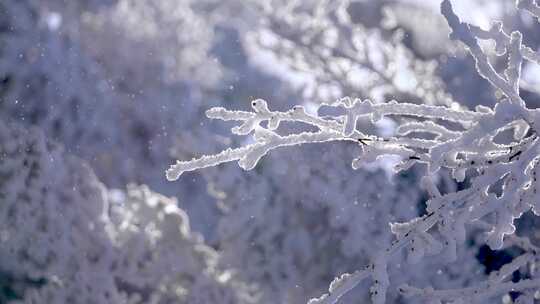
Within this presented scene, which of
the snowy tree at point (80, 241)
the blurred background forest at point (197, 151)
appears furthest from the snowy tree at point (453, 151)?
the snowy tree at point (80, 241)

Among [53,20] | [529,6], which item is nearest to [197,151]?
[53,20]

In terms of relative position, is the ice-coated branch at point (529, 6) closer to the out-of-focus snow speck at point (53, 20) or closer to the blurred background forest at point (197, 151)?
the blurred background forest at point (197, 151)

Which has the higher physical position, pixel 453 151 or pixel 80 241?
pixel 80 241

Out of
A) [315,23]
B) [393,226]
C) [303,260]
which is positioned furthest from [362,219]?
[393,226]

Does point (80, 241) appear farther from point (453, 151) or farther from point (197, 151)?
point (453, 151)

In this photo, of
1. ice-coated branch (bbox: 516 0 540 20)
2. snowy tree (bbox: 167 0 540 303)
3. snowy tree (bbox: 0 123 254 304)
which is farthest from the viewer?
snowy tree (bbox: 0 123 254 304)

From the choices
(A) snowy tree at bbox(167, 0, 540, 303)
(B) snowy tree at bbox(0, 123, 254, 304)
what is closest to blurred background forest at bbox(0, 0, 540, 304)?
(B) snowy tree at bbox(0, 123, 254, 304)

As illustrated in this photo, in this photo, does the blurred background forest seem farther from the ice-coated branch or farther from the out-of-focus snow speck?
the ice-coated branch

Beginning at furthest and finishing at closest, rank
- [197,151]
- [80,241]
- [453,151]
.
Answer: [197,151], [80,241], [453,151]

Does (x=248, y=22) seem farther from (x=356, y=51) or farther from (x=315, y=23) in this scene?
(x=356, y=51)
